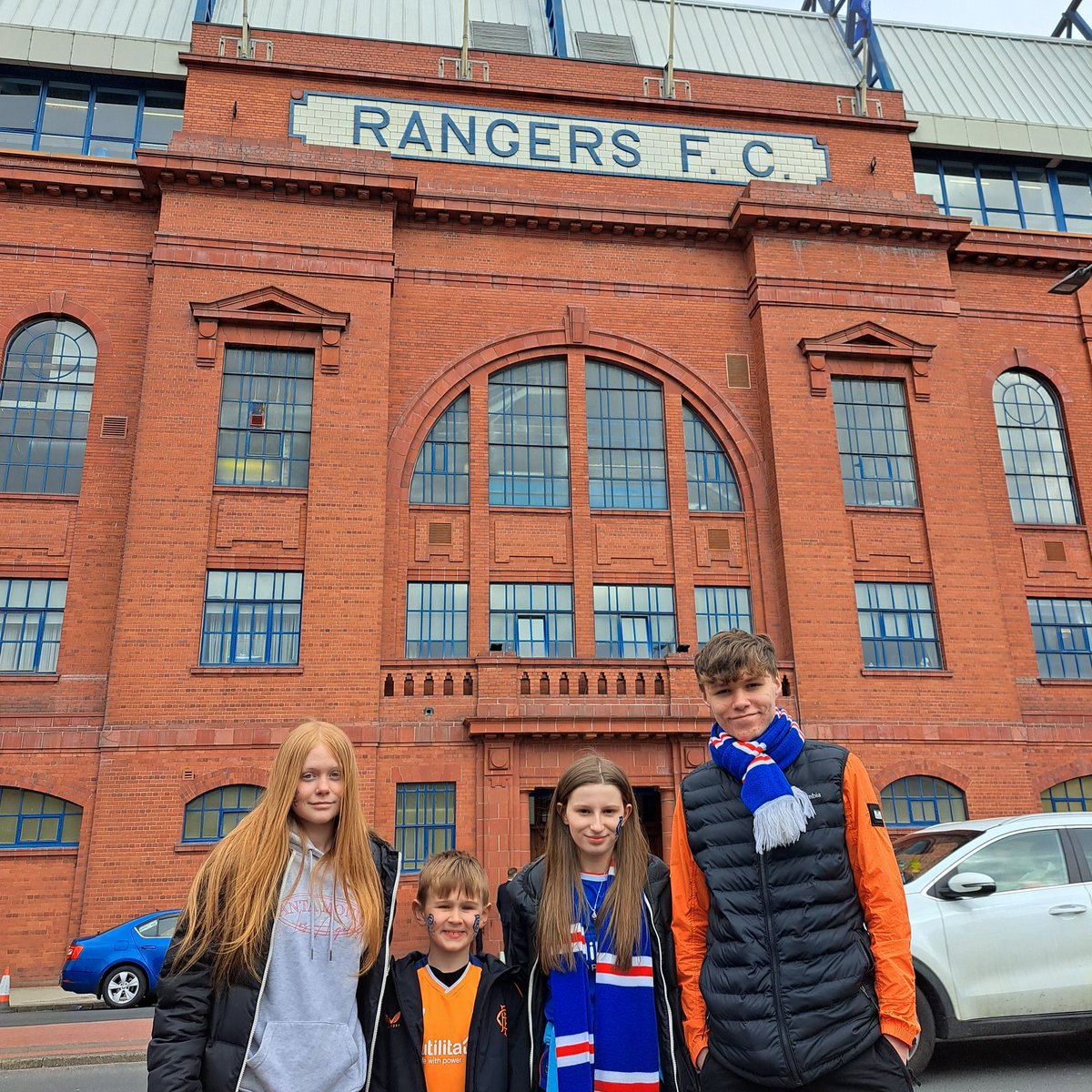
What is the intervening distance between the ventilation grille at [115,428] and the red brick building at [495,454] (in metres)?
0.08

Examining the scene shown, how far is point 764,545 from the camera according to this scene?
19844mm

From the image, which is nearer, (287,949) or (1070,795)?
(287,949)

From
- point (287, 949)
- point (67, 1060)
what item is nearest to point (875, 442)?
point (67, 1060)

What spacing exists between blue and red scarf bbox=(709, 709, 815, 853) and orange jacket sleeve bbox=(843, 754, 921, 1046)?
0.18 metres

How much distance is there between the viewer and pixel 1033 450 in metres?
22.1

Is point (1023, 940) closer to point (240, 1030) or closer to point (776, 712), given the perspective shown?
point (776, 712)

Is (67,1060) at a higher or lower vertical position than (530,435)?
lower

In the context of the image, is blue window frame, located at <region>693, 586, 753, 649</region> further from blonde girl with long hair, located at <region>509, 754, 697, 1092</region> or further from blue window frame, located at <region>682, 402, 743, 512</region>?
blonde girl with long hair, located at <region>509, 754, 697, 1092</region>

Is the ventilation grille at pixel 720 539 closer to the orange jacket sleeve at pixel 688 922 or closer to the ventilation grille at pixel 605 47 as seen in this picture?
the ventilation grille at pixel 605 47

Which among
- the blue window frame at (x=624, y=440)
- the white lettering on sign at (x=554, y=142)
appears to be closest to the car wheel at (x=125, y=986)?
the blue window frame at (x=624, y=440)

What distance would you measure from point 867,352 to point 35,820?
1916cm

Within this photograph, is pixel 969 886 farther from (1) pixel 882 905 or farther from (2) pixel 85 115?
(2) pixel 85 115

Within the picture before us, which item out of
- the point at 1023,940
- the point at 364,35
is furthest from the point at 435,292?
the point at 1023,940

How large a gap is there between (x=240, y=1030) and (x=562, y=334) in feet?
61.1
